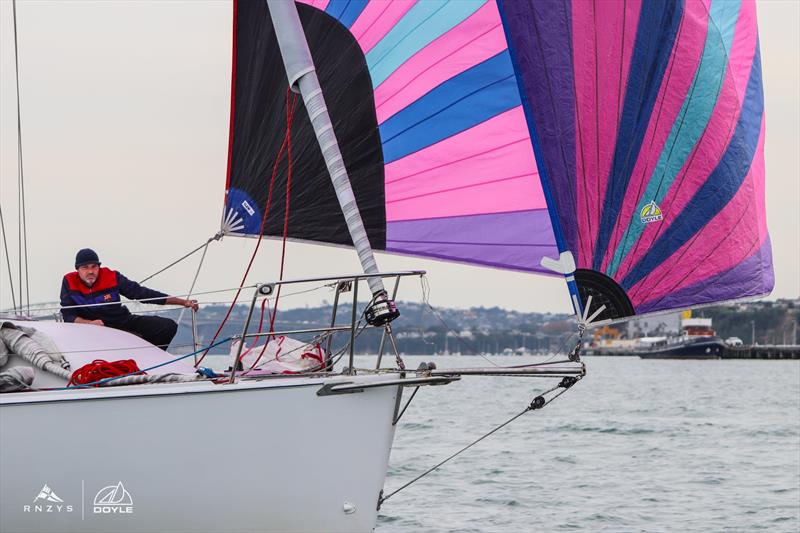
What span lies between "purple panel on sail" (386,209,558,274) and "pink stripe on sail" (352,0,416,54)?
1208 millimetres

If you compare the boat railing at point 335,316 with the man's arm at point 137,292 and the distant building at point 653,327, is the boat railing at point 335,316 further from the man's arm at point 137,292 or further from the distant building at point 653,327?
the distant building at point 653,327

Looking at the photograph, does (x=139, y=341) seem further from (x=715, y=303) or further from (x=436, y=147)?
(x=715, y=303)

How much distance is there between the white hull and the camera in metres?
6.56

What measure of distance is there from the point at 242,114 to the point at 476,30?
73.4 inches

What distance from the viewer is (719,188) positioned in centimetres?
771

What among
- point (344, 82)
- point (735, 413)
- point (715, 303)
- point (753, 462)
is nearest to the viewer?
point (715, 303)

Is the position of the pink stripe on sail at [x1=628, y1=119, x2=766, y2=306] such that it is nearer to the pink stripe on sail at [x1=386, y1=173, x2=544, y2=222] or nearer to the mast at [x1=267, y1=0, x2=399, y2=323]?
the pink stripe on sail at [x1=386, y1=173, x2=544, y2=222]

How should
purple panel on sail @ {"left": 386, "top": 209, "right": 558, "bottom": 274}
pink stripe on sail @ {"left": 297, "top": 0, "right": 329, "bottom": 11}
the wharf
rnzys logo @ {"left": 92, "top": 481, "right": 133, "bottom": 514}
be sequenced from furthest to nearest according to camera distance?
the wharf → pink stripe on sail @ {"left": 297, "top": 0, "right": 329, "bottom": 11} → purple panel on sail @ {"left": 386, "top": 209, "right": 558, "bottom": 274} → rnzys logo @ {"left": 92, "top": 481, "right": 133, "bottom": 514}

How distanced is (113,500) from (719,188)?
4.04m

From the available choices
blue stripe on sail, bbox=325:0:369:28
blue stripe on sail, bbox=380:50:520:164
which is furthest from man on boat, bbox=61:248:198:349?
blue stripe on sail, bbox=325:0:369:28

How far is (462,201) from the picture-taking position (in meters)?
7.77

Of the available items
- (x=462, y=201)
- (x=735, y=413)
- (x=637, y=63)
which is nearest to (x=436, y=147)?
(x=462, y=201)

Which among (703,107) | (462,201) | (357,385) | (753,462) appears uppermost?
(703,107)

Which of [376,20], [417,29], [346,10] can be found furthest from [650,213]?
[346,10]
